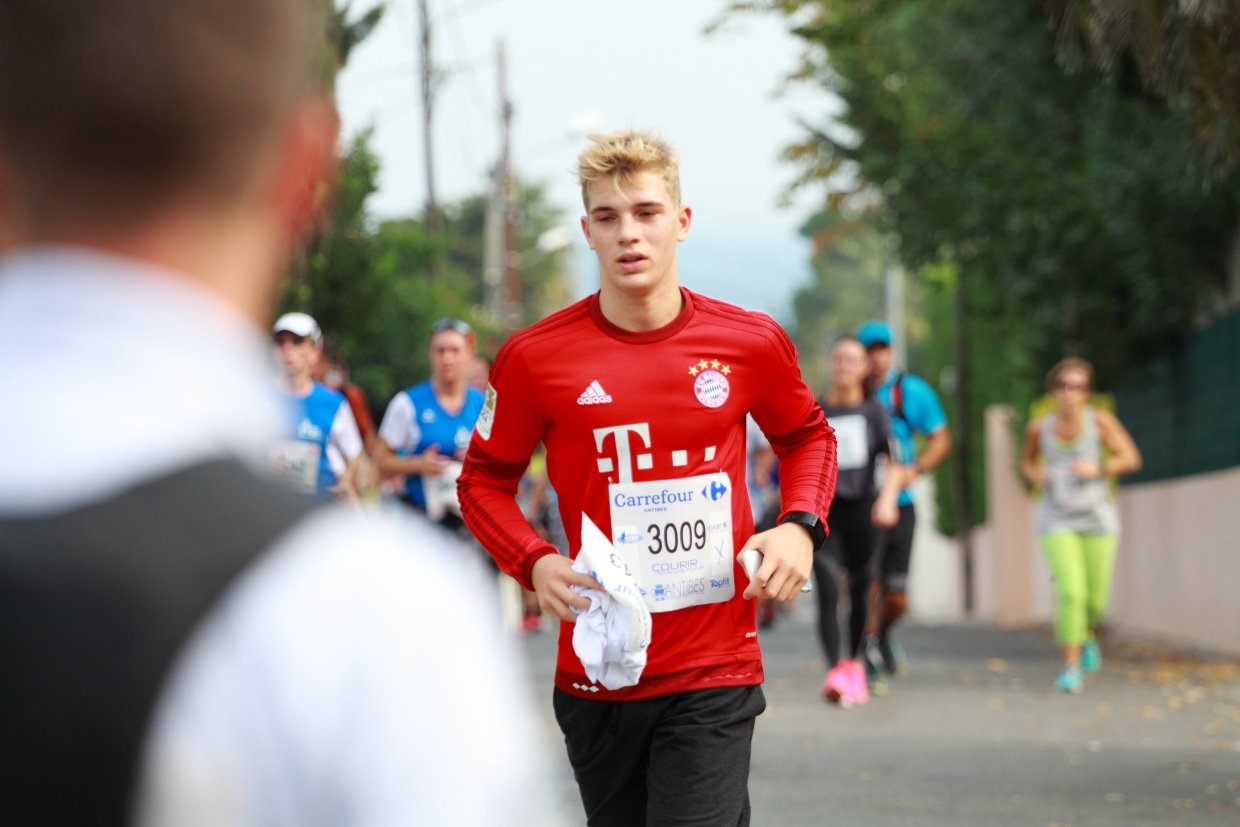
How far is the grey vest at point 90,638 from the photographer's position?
948mm

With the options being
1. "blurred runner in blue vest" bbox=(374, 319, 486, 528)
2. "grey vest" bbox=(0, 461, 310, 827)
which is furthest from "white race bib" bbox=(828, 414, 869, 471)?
"grey vest" bbox=(0, 461, 310, 827)

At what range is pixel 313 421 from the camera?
960 cm

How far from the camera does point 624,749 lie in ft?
12.8

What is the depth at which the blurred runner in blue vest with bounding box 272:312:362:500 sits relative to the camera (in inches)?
370

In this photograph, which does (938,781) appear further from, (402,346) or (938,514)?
(938,514)

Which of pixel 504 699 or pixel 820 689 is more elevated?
pixel 504 699

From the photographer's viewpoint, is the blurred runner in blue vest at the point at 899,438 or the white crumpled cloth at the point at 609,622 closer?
the white crumpled cloth at the point at 609,622

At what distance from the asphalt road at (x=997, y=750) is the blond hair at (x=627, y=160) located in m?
1.85

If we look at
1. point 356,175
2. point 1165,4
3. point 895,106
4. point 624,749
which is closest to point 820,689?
point 1165,4

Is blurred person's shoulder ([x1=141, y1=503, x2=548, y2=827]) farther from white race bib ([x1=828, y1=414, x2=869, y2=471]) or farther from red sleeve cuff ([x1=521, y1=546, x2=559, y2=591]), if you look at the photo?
white race bib ([x1=828, y1=414, x2=869, y2=471])

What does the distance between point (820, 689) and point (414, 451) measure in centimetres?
342

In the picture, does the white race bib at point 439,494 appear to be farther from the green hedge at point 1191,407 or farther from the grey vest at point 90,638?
the grey vest at point 90,638

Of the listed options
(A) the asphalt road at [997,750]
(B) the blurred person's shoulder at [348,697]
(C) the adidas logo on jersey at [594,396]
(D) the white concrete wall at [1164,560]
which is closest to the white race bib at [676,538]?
(C) the adidas logo on jersey at [594,396]

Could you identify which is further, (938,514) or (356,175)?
(938,514)
